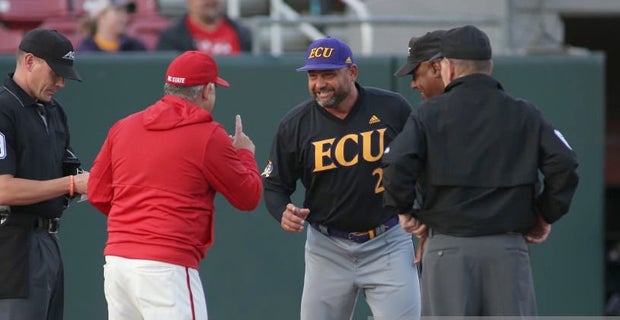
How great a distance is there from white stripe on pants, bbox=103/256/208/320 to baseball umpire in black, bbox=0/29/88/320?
1.83 ft

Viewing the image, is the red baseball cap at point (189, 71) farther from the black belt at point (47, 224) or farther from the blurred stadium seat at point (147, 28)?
the blurred stadium seat at point (147, 28)

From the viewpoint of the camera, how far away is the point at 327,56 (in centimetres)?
648

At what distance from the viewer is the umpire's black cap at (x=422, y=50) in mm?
6352

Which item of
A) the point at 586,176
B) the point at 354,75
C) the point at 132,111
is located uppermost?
the point at 354,75

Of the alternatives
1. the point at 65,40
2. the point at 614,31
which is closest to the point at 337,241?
the point at 65,40

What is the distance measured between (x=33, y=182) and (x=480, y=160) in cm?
229

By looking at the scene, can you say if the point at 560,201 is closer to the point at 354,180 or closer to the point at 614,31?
the point at 354,180

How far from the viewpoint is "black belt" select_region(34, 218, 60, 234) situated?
6.25m

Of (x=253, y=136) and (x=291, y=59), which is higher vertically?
(x=291, y=59)

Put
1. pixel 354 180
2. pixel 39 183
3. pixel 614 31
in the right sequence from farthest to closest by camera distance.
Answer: pixel 614 31, pixel 354 180, pixel 39 183

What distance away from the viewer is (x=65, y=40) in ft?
20.6

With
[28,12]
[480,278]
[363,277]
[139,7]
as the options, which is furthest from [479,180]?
[28,12]

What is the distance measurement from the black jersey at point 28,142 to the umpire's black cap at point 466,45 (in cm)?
219

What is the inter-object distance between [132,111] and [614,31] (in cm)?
690
